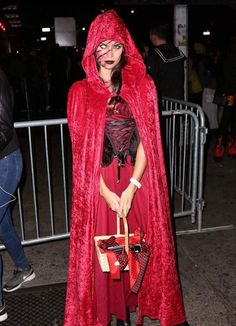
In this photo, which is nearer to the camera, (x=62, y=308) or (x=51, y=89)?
(x=62, y=308)

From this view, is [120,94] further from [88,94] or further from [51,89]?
[51,89]

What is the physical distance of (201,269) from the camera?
3854mm

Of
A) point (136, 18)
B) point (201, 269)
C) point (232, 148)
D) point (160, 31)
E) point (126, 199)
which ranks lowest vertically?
point (201, 269)

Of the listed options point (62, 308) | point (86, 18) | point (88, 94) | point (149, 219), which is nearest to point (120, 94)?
point (88, 94)

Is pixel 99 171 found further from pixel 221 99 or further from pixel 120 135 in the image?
pixel 221 99

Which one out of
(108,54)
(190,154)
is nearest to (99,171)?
(108,54)

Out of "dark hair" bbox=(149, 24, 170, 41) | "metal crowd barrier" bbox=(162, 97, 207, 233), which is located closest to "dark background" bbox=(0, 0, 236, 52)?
"dark hair" bbox=(149, 24, 170, 41)

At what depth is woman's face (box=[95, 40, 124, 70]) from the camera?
2.39 metres

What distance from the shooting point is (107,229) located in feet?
8.87

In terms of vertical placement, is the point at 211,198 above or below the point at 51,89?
below

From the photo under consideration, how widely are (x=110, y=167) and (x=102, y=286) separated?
84 cm

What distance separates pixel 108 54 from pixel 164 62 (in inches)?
160

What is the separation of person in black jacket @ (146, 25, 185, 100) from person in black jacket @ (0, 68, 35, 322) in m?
3.65

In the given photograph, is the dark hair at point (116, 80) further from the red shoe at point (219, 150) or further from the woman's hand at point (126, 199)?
the red shoe at point (219, 150)
